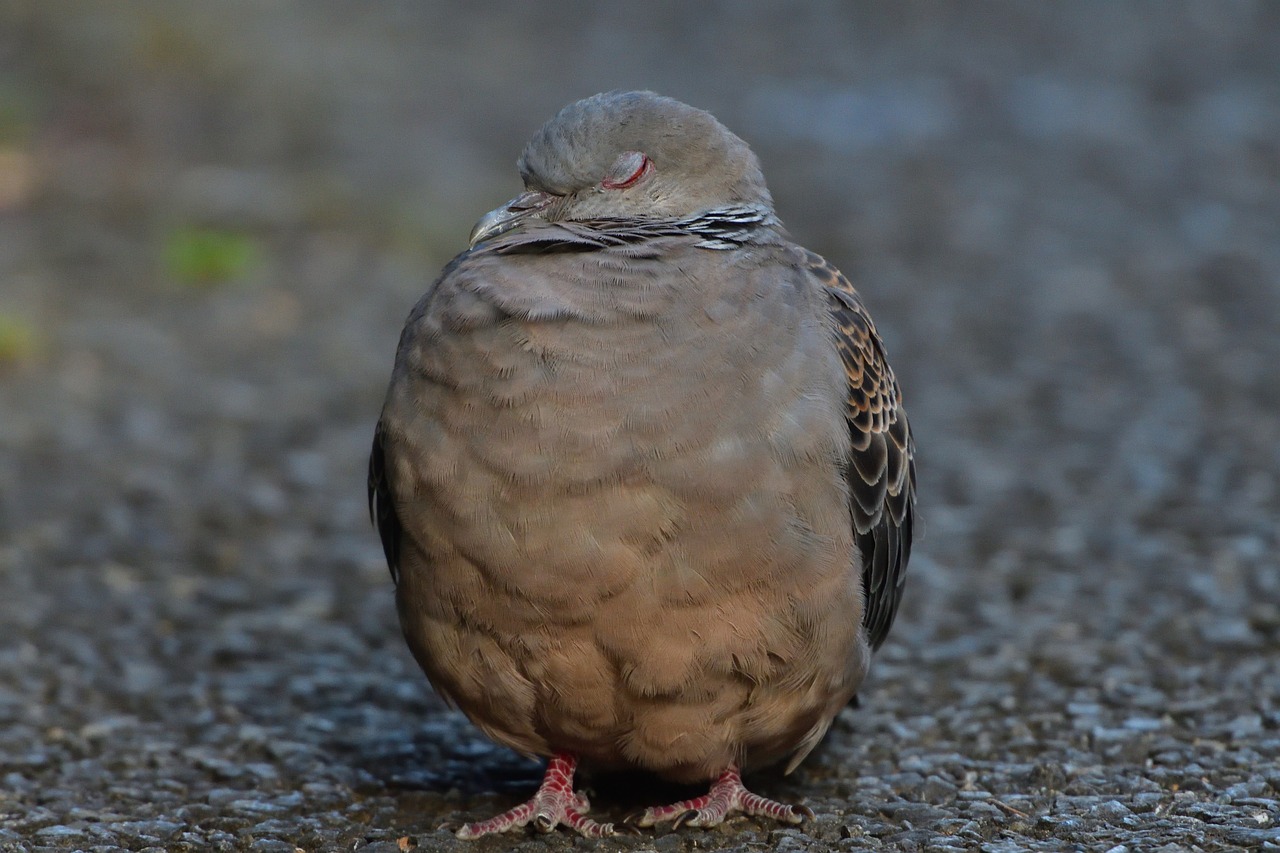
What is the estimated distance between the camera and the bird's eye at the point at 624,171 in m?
4.27

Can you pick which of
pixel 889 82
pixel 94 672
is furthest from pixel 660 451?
pixel 889 82

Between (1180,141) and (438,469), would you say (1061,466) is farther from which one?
(1180,141)

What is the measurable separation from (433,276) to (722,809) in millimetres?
5565

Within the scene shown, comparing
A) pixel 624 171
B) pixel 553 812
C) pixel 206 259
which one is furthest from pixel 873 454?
pixel 206 259

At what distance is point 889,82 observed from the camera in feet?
45.1

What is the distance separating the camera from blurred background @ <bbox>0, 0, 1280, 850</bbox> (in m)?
4.69

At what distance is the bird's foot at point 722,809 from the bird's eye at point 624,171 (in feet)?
5.31

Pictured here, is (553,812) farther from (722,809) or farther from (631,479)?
(631,479)

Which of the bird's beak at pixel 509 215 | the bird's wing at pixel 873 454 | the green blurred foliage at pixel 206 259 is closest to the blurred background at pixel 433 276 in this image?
the green blurred foliage at pixel 206 259

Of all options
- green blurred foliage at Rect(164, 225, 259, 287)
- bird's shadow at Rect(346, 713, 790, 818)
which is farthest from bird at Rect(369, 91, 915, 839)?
green blurred foliage at Rect(164, 225, 259, 287)

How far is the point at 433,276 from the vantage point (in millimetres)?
9203

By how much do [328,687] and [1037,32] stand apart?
11867 millimetres

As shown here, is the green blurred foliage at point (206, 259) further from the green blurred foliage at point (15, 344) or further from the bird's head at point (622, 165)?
the bird's head at point (622, 165)

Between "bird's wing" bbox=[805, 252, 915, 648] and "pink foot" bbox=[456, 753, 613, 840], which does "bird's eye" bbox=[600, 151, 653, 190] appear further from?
"pink foot" bbox=[456, 753, 613, 840]
